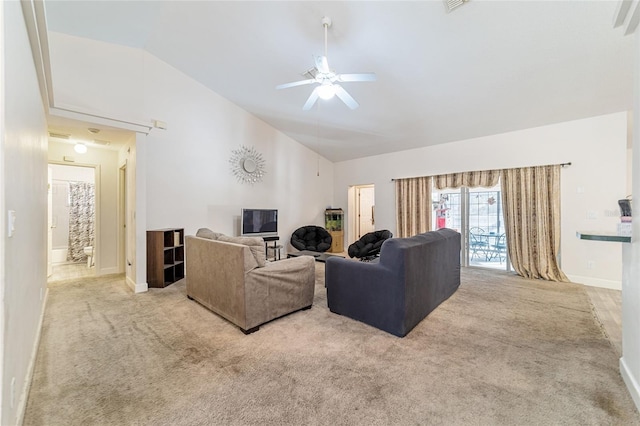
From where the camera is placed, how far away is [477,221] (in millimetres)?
5176

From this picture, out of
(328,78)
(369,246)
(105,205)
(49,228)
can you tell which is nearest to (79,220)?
Result: (49,228)

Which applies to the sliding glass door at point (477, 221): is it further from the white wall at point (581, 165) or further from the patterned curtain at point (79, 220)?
the patterned curtain at point (79, 220)

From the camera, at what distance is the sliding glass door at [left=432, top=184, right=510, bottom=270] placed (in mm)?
4957

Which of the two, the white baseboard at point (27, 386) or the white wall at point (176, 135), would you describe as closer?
the white baseboard at point (27, 386)

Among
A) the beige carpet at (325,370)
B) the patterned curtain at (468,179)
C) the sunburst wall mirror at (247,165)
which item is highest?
the sunburst wall mirror at (247,165)

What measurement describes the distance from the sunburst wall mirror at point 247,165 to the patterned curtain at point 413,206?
3.16 m

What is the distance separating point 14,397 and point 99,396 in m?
0.44

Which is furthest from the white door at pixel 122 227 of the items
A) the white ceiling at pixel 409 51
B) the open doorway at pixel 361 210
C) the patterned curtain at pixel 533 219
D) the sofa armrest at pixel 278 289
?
the patterned curtain at pixel 533 219

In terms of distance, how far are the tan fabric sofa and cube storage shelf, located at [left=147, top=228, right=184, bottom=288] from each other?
105 cm

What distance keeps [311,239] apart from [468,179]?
3.63 meters

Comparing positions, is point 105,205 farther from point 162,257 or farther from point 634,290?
point 634,290

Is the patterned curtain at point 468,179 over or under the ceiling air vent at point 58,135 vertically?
under

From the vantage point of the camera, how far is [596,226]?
12.9 ft

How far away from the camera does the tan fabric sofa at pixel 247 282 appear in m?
2.52
